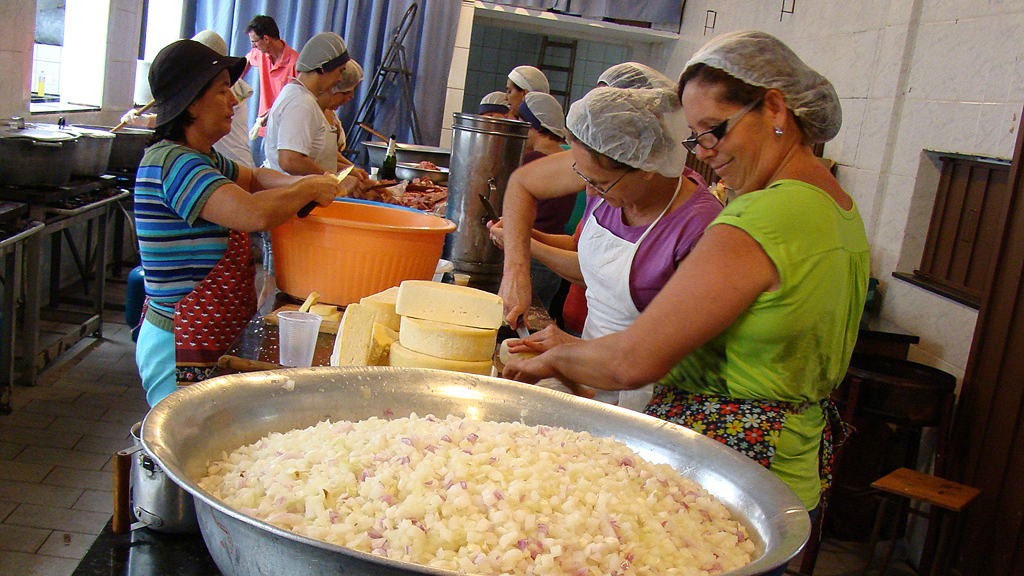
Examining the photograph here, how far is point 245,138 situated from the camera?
6000 millimetres

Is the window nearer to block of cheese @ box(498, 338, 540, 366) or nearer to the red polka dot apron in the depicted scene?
block of cheese @ box(498, 338, 540, 366)

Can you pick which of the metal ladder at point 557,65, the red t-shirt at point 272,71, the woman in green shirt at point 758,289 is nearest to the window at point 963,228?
the woman in green shirt at point 758,289

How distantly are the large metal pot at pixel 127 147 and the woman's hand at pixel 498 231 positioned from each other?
10.2ft

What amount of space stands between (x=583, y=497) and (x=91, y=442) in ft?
11.6

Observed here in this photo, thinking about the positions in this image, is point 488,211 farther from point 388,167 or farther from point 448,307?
point 388,167

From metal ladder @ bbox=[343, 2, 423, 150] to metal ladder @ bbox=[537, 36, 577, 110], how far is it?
2629 millimetres

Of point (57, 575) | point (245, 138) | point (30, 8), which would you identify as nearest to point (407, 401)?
point (57, 575)

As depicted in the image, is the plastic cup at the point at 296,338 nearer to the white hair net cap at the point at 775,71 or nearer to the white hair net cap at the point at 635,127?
the white hair net cap at the point at 635,127

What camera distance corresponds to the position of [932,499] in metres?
3.16

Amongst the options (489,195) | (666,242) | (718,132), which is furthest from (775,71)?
(489,195)

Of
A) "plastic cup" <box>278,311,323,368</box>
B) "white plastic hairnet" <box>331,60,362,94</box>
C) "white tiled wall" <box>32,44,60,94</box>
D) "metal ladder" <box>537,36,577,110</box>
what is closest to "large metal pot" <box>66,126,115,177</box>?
"white plastic hairnet" <box>331,60,362,94</box>

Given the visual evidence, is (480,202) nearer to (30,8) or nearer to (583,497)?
(583,497)

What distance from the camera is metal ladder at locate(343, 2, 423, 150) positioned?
7930 millimetres

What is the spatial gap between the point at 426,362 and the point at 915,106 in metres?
3.41
